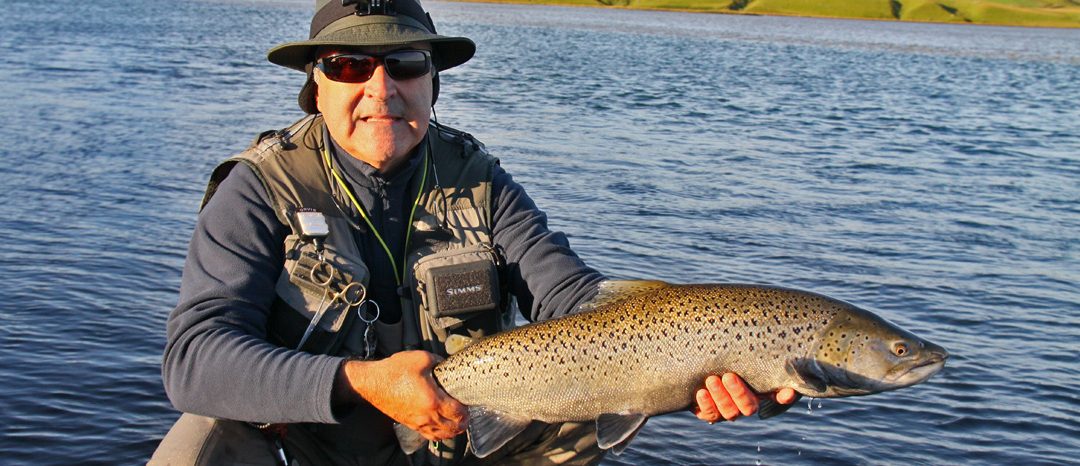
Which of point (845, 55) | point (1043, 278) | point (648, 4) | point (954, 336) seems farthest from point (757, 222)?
point (648, 4)

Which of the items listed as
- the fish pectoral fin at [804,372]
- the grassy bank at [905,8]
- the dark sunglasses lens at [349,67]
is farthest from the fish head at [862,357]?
the grassy bank at [905,8]

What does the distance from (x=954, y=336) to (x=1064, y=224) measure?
16.4 ft

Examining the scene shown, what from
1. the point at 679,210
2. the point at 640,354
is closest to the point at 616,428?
the point at 640,354

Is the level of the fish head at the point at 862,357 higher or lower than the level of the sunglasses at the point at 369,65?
lower

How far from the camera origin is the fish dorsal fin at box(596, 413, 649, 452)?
3549 mm

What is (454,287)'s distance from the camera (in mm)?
3928

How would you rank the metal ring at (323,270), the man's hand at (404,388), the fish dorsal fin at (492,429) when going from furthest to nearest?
the metal ring at (323,270)
the fish dorsal fin at (492,429)
the man's hand at (404,388)

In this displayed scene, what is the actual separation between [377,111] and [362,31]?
263 millimetres

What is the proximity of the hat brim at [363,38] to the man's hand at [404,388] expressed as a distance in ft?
3.43

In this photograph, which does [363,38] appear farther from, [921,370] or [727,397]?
[921,370]

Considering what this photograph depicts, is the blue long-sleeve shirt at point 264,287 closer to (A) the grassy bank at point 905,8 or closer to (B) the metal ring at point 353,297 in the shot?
(B) the metal ring at point 353,297

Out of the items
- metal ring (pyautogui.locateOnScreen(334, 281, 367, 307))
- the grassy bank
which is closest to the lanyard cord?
metal ring (pyautogui.locateOnScreen(334, 281, 367, 307))

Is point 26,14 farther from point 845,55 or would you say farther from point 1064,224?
point 1064,224

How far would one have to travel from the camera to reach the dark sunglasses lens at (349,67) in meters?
3.85
